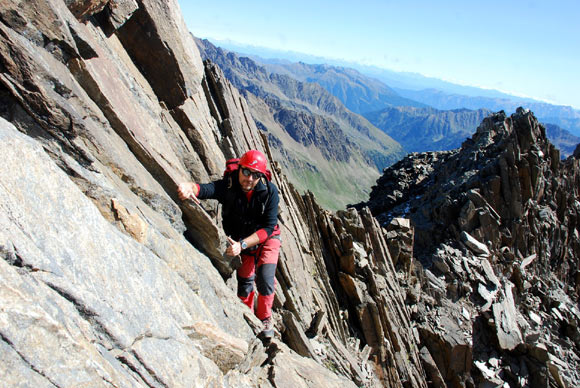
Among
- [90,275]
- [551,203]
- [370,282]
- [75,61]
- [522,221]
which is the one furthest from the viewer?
[551,203]

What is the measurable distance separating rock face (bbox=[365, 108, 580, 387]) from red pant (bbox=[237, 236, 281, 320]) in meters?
19.1

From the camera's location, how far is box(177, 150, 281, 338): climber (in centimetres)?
1166

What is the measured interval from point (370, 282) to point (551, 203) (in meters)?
46.2

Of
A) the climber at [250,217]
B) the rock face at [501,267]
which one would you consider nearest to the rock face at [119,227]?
the climber at [250,217]

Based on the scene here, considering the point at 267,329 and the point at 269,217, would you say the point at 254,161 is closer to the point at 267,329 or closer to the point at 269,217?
the point at 269,217

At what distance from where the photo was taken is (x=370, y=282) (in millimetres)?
25531

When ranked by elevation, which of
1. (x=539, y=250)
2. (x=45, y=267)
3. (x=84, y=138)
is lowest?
(x=539, y=250)

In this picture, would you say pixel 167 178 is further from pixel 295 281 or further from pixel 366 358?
pixel 366 358

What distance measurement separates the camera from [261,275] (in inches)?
503

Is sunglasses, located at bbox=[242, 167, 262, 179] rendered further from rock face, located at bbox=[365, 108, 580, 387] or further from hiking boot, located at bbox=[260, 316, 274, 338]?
rock face, located at bbox=[365, 108, 580, 387]

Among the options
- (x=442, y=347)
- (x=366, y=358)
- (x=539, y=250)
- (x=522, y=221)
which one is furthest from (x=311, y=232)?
(x=539, y=250)

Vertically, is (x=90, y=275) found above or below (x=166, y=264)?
above

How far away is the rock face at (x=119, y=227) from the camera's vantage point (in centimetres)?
593

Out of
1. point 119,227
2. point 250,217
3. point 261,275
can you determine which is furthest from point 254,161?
point 119,227
